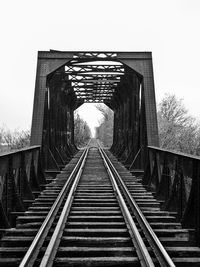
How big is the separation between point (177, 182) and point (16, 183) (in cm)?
376

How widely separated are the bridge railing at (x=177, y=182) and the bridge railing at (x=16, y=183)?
3219 mm

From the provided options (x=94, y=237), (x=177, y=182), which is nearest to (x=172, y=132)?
(x=177, y=182)

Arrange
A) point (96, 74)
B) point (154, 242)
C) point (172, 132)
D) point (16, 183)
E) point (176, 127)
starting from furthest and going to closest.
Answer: point (176, 127)
point (172, 132)
point (96, 74)
point (16, 183)
point (154, 242)

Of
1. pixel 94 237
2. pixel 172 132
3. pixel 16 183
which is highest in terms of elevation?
pixel 172 132

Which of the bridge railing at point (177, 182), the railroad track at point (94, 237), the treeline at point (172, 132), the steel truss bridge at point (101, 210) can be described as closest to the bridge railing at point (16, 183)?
the steel truss bridge at point (101, 210)

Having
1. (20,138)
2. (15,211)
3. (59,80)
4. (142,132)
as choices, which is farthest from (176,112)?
(15,211)

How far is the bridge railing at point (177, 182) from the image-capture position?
5316 millimetres

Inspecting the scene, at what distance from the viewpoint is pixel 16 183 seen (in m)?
7.55

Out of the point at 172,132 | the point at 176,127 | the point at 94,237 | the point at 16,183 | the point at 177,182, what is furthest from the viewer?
the point at 176,127

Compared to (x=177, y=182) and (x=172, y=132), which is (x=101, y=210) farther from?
(x=172, y=132)

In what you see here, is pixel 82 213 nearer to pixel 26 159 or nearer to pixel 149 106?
pixel 26 159

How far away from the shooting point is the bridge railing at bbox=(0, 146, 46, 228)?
19.7 feet

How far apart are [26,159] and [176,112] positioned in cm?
2835

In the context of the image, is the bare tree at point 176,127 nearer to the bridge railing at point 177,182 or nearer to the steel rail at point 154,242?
the bridge railing at point 177,182
